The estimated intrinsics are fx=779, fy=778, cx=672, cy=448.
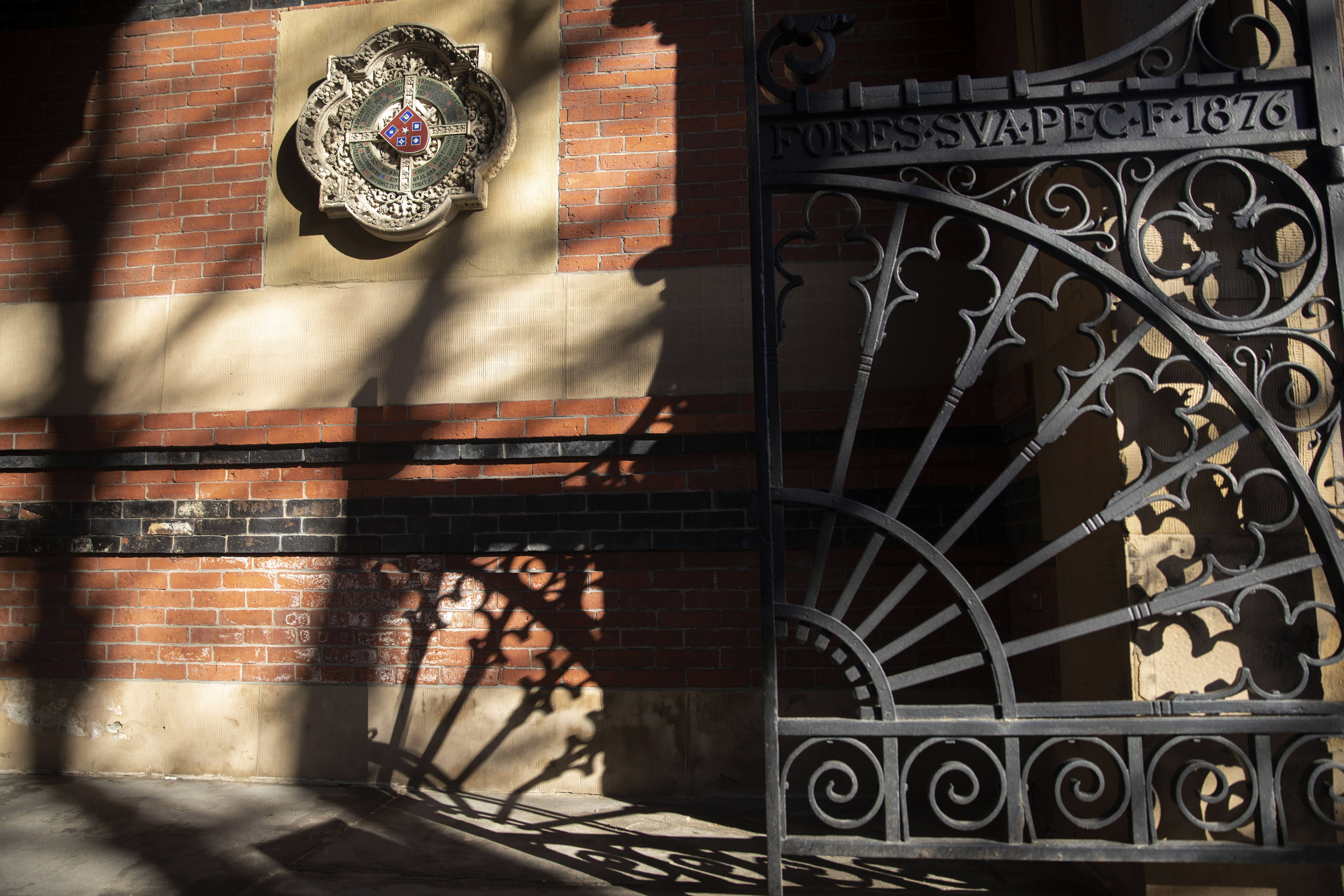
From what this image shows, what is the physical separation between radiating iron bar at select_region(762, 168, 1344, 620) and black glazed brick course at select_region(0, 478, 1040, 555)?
124 cm

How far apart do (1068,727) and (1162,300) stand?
3.97 ft

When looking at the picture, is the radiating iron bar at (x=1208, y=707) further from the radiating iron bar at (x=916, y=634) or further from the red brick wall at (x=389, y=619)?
the red brick wall at (x=389, y=619)

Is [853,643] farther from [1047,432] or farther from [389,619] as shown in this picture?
[389,619]

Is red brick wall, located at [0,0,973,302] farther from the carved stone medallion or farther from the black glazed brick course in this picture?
the black glazed brick course

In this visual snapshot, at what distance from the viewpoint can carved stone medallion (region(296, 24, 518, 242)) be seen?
153 inches

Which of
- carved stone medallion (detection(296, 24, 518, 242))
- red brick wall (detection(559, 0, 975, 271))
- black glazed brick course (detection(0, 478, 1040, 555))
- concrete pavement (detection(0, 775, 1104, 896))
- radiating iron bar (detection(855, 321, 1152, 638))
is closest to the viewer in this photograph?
radiating iron bar (detection(855, 321, 1152, 638))

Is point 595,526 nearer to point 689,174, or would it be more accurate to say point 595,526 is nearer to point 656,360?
point 656,360

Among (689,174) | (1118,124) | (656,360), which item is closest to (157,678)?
(656,360)

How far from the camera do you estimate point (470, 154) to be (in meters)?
3.88

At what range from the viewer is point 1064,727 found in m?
2.11

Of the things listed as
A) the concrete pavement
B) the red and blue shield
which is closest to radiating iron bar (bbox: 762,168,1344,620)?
the concrete pavement

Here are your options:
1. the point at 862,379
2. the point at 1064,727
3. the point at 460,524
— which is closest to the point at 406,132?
the point at 460,524

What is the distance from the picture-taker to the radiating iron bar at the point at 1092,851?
2.04 m

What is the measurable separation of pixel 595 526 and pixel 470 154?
1.96m
